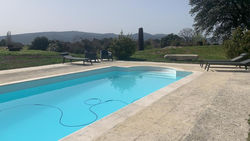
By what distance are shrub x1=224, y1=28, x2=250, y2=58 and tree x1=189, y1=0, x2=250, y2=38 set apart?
1014 centimetres

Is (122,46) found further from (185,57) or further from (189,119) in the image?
(189,119)

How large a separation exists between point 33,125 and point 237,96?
5527 millimetres

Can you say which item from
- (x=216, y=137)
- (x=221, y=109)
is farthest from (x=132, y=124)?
(x=221, y=109)

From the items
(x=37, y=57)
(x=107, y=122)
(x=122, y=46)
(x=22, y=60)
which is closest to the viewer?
(x=107, y=122)

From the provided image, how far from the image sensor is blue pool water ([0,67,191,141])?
435cm

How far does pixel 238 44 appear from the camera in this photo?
10914mm

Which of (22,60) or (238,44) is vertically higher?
(238,44)

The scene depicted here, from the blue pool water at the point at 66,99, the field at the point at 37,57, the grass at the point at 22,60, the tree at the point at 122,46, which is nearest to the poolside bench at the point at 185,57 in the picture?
the field at the point at 37,57

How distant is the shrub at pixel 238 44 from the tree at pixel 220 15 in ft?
33.3

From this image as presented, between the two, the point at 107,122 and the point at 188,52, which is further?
the point at 188,52

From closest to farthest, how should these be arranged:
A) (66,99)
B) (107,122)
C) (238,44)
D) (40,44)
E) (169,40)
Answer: (107,122) → (66,99) → (238,44) → (40,44) → (169,40)

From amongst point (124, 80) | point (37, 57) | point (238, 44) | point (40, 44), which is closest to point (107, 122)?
point (124, 80)

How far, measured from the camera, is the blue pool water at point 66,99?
14.3 ft

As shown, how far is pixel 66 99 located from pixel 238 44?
10.6 metres
